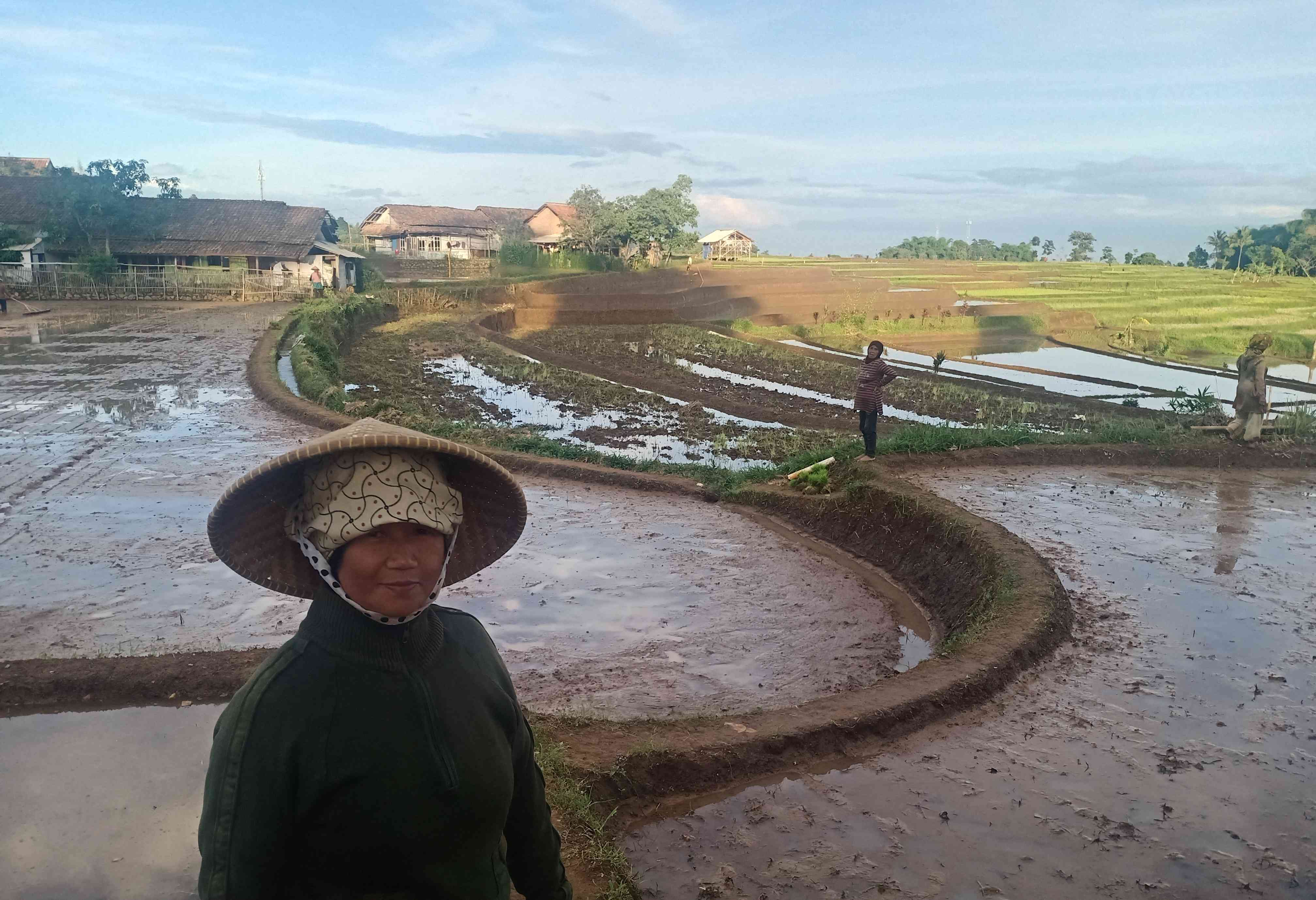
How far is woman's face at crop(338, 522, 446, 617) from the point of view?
1.56 meters

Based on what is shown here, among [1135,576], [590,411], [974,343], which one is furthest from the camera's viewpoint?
[974,343]

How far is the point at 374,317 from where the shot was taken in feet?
100

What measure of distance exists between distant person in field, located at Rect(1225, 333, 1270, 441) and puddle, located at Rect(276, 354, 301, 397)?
521 inches

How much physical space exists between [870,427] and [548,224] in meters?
52.4

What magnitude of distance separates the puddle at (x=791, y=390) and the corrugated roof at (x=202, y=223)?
67.9ft

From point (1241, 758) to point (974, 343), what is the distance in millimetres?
29390

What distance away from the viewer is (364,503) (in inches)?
62.8

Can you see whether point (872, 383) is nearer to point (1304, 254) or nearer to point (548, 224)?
point (548, 224)

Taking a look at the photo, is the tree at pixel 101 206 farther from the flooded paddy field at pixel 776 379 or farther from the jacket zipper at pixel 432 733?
the jacket zipper at pixel 432 733

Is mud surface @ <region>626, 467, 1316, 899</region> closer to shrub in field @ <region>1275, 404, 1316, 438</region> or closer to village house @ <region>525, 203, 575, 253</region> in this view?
shrub in field @ <region>1275, 404, 1316, 438</region>

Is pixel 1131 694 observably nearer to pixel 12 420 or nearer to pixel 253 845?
pixel 253 845

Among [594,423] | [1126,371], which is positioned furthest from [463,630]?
[1126,371]

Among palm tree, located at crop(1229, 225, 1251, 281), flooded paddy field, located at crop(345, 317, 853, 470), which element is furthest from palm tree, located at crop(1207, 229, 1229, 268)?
flooded paddy field, located at crop(345, 317, 853, 470)

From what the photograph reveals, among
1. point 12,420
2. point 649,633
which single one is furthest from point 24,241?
point 649,633
